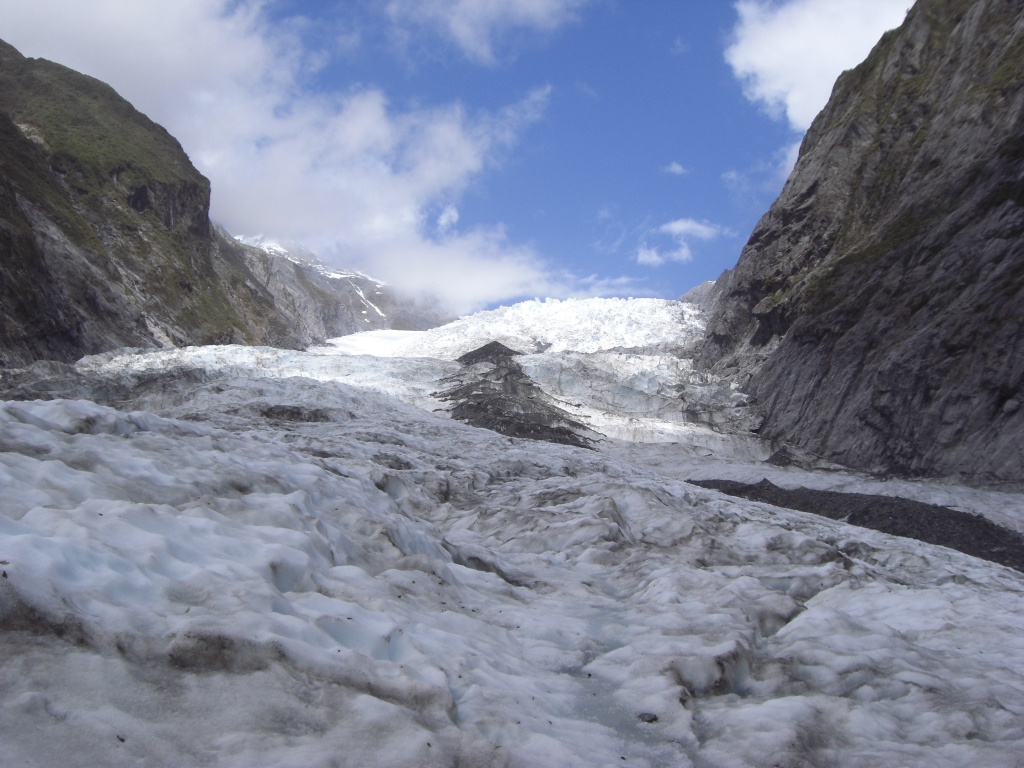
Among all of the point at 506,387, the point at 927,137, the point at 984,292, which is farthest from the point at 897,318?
the point at 506,387

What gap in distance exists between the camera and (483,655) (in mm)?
5684

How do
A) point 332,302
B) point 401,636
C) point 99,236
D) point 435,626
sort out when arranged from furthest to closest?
point 332,302, point 99,236, point 435,626, point 401,636

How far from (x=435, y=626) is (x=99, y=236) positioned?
58.4 m

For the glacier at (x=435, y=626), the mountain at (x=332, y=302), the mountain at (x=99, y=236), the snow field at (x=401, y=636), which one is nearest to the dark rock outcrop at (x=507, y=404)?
the glacier at (x=435, y=626)

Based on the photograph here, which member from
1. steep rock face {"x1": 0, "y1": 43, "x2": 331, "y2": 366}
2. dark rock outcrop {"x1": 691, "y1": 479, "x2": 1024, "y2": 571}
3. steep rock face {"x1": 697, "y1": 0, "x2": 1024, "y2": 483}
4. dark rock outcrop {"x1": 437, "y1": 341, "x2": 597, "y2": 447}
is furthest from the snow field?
steep rock face {"x1": 0, "y1": 43, "x2": 331, "y2": 366}

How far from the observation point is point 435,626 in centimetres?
599

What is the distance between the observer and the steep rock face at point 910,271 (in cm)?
2603

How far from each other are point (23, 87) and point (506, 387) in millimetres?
57469

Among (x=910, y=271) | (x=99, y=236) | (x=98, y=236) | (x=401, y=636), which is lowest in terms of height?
(x=401, y=636)

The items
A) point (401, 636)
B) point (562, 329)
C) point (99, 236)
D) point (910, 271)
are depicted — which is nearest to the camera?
point (401, 636)

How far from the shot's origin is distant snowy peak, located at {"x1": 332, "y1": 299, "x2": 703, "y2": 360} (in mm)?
78438

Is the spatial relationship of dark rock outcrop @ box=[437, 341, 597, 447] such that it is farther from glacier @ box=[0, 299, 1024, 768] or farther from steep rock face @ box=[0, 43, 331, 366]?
steep rock face @ box=[0, 43, 331, 366]

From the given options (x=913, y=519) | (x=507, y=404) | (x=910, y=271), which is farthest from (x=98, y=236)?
(x=913, y=519)

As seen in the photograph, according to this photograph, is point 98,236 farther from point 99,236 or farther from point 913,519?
point 913,519
